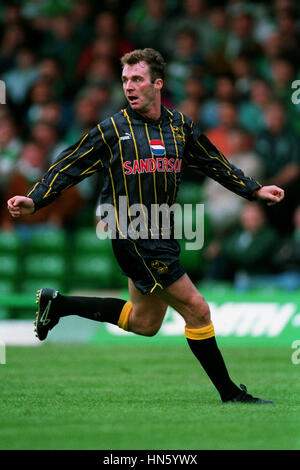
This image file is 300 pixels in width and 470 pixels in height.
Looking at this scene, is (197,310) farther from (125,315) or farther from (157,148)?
(157,148)

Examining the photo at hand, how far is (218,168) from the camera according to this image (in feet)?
22.6

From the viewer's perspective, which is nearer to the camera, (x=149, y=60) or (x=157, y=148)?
(x=157, y=148)

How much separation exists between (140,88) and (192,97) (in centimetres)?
663

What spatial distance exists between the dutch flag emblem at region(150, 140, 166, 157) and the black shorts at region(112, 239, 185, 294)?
60 cm

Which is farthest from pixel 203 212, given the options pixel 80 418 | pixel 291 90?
pixel 80 418

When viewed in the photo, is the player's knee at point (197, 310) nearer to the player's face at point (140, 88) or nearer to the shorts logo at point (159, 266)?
the shorts logo at point (159, 266)

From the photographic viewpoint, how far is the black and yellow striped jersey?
6484 millimetres

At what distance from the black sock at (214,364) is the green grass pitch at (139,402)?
0.44ft

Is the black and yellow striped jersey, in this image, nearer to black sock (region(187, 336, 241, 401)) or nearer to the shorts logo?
the shorts logo

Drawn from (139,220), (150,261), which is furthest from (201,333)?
(139,220)

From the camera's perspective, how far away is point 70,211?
516 inches

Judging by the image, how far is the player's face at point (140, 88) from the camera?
659 cm

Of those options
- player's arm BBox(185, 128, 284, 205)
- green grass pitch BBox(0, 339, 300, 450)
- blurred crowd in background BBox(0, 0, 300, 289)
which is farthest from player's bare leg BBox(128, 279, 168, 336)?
blurred crowd in background BBox(0, 0, 300, 289)

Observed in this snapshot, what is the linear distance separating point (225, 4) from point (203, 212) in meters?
4.05
